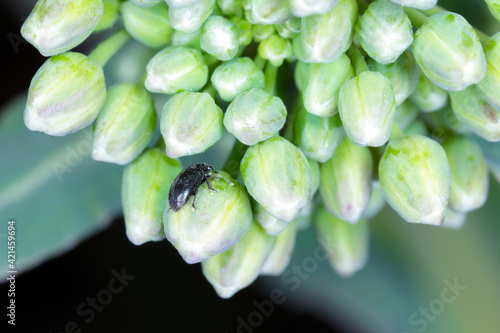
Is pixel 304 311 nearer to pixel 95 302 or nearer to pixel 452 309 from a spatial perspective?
pixel 452 309

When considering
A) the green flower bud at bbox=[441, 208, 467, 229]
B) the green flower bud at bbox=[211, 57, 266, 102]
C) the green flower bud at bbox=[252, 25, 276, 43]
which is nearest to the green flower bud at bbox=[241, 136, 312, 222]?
the green flower bud at bbox=[211, 57, 266, 102]

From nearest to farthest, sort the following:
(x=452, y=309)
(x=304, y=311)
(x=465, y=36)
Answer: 1. (x=465, y=36)
2. (x=452, y=309)
3. (x=304, y=311)

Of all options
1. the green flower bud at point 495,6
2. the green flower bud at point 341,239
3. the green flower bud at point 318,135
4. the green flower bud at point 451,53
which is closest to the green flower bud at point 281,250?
the green flower bud at point 341,239

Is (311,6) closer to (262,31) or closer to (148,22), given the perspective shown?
(262,31)

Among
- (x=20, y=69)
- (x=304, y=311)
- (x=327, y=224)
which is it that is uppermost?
(x=20, y=69)

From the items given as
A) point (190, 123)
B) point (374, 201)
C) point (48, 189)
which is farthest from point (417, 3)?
point (48, 189)

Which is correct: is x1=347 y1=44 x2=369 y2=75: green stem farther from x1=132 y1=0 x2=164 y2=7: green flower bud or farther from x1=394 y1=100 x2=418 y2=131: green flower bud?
x1=132 y1=0 x2=164 y2=7: green flower bud

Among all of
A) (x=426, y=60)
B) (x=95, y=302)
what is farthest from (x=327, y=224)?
(x=95, y=302)
